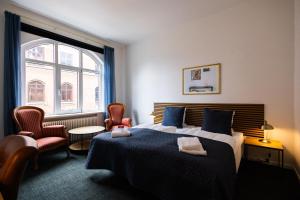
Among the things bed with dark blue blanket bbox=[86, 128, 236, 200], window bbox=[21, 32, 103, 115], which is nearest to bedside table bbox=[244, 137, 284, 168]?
bed with dark blue blanket bbox=[86, 128, 236, 200]

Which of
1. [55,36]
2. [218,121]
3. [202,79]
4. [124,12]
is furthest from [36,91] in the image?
[218,121]

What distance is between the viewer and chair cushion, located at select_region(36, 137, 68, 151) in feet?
8.22

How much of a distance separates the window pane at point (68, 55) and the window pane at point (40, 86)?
35cm

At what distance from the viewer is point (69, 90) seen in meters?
3.82

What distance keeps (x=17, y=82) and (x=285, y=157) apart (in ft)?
15.7

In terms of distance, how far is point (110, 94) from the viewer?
14.4 feet

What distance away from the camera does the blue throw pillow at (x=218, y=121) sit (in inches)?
103

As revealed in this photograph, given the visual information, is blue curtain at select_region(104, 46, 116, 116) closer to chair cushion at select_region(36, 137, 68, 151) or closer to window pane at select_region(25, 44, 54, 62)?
window pane at select_region(25, 44, 54, 62)

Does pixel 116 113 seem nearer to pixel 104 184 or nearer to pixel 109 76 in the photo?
pixel 109 76

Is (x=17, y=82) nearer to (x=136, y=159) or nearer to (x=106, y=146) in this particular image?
(x=106, y=146)

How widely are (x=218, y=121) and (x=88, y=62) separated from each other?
11.7 ft

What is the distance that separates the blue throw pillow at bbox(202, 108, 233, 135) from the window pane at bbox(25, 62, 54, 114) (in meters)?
3.35

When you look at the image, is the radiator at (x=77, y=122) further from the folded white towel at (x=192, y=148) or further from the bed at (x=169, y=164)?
the folded white towel at (x=192, y=148)

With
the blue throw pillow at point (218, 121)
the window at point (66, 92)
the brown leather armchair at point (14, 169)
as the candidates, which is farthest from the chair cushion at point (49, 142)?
the blue throw pillow at point (218, 121)
